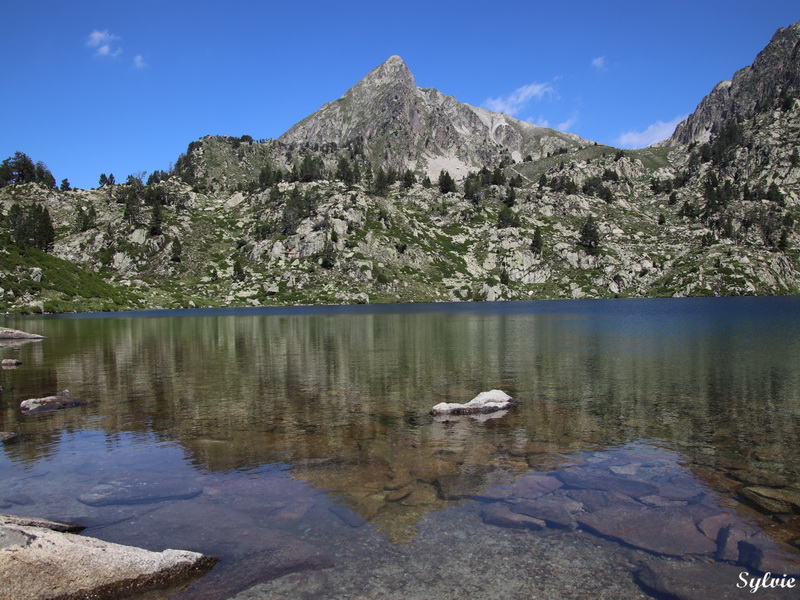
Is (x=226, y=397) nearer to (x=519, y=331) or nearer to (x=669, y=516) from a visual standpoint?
(x=669, y=516)

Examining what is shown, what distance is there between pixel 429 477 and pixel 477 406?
412 inches

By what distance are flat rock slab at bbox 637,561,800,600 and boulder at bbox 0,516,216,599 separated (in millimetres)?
9968

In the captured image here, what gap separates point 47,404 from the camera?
2877 centimetres

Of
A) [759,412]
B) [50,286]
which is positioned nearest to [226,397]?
[759,412]

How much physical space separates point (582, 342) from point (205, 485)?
5315cm

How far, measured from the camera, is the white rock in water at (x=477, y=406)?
2661 centimetres

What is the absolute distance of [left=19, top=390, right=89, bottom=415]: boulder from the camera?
1106 inches

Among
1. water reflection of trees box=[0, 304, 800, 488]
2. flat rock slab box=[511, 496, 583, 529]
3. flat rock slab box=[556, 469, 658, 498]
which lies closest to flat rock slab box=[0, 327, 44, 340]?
water reflection of trees box=[0, 304, 800, 488]

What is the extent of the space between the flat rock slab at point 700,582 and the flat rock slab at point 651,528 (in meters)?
0.65

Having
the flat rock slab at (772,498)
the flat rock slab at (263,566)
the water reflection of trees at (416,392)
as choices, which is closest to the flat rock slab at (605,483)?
the flat rock slab at (772,498)

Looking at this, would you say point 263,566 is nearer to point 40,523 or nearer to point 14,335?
point 40,523

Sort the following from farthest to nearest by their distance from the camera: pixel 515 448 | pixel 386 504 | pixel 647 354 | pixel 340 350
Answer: pixel 340 350, pixel 647 354, pixel 515 448, pixel 386 504

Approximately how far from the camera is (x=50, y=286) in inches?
6683

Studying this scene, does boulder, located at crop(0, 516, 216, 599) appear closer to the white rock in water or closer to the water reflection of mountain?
the water reflection of mountain
